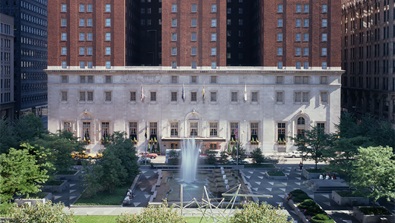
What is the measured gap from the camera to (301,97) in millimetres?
107938

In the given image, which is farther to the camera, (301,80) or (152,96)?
(152,96)

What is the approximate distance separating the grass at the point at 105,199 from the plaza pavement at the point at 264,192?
1.29 meters

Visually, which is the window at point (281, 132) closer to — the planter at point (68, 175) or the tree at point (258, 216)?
the planter at point (68, 175)

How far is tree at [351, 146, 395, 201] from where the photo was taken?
59.1m

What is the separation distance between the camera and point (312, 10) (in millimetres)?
106750

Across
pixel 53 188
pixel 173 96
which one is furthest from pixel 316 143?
pixel 53 188

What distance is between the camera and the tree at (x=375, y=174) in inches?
2325

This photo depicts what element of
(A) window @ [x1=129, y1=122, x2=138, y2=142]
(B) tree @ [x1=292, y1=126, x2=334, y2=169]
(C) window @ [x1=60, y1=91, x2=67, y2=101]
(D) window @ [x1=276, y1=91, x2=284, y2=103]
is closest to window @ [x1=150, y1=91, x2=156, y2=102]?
(A) window @ [x1=129, y1=122, x2=138, y2=142]

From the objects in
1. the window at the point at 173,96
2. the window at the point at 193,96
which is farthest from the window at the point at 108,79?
the window at the point at 193,96

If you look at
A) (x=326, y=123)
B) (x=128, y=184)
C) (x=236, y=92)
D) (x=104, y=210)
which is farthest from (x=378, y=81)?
(x=104, y=210)

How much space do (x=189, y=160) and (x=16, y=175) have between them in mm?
32365

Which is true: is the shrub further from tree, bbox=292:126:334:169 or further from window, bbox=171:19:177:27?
window, bbox=171:19:177:27

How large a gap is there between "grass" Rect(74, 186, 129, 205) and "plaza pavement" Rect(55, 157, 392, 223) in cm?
129

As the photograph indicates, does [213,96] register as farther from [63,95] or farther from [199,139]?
[63,95]
